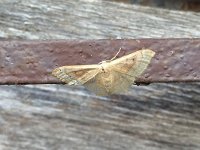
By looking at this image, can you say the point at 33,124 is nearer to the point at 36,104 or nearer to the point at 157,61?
the point at 36,104

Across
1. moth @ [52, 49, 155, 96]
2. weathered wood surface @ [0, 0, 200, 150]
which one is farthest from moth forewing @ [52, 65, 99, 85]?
weathered wood surface @ [0, 0, 200, 150]

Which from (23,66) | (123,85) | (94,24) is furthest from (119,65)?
(94,24)

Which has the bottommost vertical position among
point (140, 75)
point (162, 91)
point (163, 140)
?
point (163, 140)

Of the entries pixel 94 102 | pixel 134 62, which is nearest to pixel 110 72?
pixel 134 62

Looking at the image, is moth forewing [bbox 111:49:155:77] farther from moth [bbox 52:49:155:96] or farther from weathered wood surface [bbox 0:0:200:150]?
weathered wood surface [bbox 0:0:200:150]

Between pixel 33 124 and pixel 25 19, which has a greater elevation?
pixel 25 19

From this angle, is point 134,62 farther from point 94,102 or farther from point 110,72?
point 94,102
